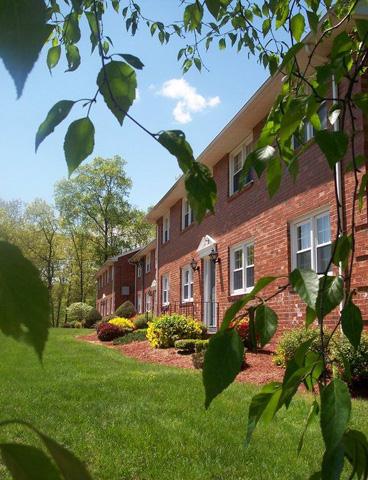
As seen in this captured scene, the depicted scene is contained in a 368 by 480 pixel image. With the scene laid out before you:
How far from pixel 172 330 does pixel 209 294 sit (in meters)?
2.89

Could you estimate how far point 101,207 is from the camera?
56438 mm

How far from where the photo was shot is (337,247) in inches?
55.2

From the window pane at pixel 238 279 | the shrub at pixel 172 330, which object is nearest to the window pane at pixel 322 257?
the window pane at pixel 238 279

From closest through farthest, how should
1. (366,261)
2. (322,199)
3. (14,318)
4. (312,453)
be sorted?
1. (14,318)
2. (312,453)
3. (366,261)
4. (322,199)

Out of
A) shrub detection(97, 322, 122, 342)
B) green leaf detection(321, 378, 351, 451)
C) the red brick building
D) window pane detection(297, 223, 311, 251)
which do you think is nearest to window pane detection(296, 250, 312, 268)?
window pane detection(297, 223, 311, 251)

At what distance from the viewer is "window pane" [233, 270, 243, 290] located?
51.9 ft

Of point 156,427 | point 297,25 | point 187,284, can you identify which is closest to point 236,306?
point 297,25

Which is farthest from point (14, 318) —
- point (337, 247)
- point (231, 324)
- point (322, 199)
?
point (322, 199)

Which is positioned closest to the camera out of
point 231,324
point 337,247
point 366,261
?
point 231,324

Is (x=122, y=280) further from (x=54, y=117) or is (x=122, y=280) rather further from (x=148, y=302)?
(x=54, y=117)

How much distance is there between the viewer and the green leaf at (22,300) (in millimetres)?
438

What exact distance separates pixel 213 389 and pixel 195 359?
440 inches

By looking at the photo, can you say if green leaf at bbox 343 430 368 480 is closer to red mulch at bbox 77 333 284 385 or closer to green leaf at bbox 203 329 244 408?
green leaf at bbox 203 329 244 408

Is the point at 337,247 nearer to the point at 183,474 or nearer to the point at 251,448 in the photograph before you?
the point at 183,474
